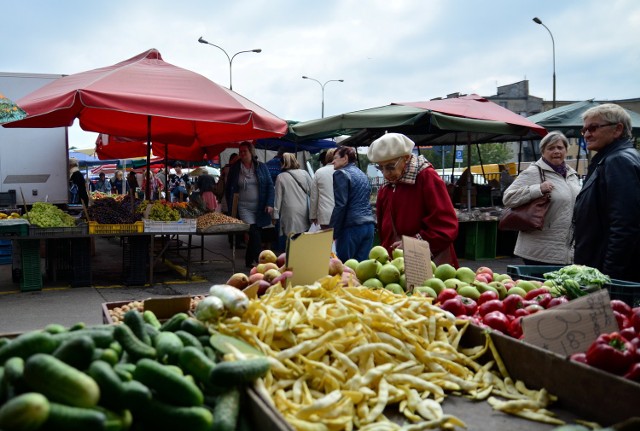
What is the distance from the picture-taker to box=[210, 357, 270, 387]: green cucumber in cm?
172

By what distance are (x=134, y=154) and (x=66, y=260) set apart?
6.21 m

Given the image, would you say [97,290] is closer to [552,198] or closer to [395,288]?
[395,288]

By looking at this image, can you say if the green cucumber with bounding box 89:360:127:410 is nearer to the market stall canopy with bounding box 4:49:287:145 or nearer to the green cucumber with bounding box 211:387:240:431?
the green cucumber with bounding box 211:387:240:431

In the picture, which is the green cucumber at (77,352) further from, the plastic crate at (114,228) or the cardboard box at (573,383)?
the plastic crate at (114,228)

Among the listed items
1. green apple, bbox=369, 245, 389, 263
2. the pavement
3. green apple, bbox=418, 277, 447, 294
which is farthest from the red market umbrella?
green apple, bbox=418, 277, 447, 294

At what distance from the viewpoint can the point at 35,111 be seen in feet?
21.7

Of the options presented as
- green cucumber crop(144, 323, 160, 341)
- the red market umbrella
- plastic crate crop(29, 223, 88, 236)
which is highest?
the red market umbrella

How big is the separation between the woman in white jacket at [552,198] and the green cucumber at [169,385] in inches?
171

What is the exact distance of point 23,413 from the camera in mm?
1373

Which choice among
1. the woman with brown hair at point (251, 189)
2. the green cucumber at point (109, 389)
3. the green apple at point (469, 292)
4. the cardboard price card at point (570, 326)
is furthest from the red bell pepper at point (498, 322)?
the woman with brown hair at point (251, 189)

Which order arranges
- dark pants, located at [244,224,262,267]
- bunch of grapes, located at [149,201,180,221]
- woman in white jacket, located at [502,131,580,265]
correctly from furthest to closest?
dark pants, located at [244,224,262,267], bunch of grapes, located at [149,201,180,221], woman in white jacket, located at [502,131,580,265]

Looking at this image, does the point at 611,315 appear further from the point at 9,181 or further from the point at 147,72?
the point at 9,181

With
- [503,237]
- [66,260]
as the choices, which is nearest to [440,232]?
[66,260]

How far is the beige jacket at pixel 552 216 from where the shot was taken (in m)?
5.10
